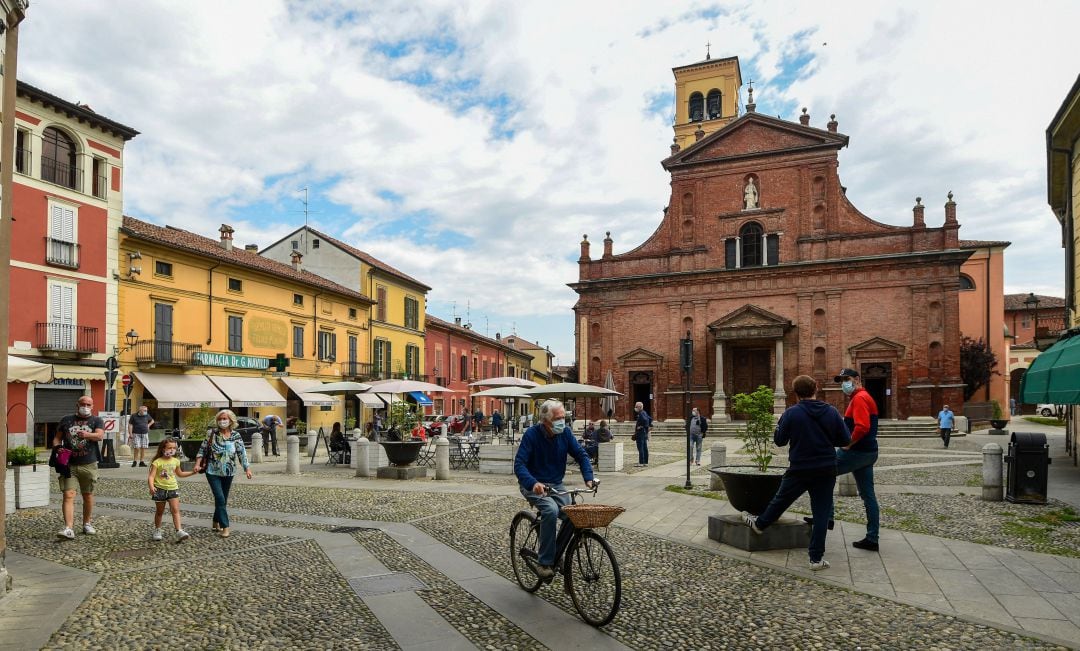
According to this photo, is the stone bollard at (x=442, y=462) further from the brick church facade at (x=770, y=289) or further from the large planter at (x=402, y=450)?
the brick church facade at (x=770, y=289)

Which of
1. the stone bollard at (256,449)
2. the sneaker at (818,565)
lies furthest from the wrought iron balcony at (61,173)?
the sneaker at (818,565)

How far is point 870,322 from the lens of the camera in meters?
33.0

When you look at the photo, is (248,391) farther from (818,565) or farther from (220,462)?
(818,565)

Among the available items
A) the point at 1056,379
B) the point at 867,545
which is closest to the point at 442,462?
the point at 867,545

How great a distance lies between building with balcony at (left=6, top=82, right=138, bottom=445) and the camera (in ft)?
67.2

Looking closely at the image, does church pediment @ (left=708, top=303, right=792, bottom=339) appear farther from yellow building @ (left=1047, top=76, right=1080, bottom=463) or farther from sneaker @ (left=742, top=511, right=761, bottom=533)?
sneaker @ (left=742, top=511, right=761, bottom=533)

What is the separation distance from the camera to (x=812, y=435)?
5.95 metres

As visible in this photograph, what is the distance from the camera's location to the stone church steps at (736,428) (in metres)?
29.1

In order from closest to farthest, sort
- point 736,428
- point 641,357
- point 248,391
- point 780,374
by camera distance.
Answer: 1. point 248,391
2. point 736,428
3. point 780,374
4. point 641,357

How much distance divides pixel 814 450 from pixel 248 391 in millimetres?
26748

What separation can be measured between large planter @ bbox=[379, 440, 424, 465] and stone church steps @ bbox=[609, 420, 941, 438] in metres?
16.0

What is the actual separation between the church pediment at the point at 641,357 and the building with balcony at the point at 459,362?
985 cm

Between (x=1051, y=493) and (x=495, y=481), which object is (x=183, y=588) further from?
(x=1051, y=493)

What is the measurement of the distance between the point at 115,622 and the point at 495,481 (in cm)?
893
